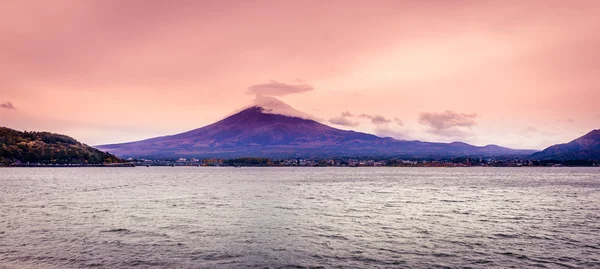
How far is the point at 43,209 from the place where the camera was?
54.5 meters

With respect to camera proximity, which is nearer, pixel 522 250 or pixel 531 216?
pixel 522 250

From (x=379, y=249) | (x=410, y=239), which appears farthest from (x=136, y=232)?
(x=410, y=239)

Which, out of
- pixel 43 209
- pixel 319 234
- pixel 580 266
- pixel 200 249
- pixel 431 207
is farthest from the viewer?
pixel 431 207

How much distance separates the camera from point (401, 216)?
159 feet

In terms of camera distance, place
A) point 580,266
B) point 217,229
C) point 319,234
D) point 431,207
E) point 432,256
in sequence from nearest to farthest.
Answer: point 580,266 → point 432,256 → point 319,234 → point 217,229 → point 431,207

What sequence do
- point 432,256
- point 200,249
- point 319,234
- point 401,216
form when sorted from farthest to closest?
point 401,216 → point 319,234 → point 200,249 → point 432,256

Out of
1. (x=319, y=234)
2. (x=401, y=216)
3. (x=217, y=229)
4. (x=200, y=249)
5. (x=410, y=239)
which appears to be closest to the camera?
(x=200, y=249)

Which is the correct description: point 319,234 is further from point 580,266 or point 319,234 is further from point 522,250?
point 580,266

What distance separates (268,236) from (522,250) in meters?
20.2

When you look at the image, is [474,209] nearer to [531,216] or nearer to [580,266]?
[531,216]

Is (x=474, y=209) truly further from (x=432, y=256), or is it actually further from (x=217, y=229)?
(x=217, y=229)

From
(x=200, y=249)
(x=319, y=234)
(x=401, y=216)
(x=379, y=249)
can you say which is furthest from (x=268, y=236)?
(x=401, y=216)

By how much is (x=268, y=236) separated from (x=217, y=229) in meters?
6.14

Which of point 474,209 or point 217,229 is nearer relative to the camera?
point 217,229
